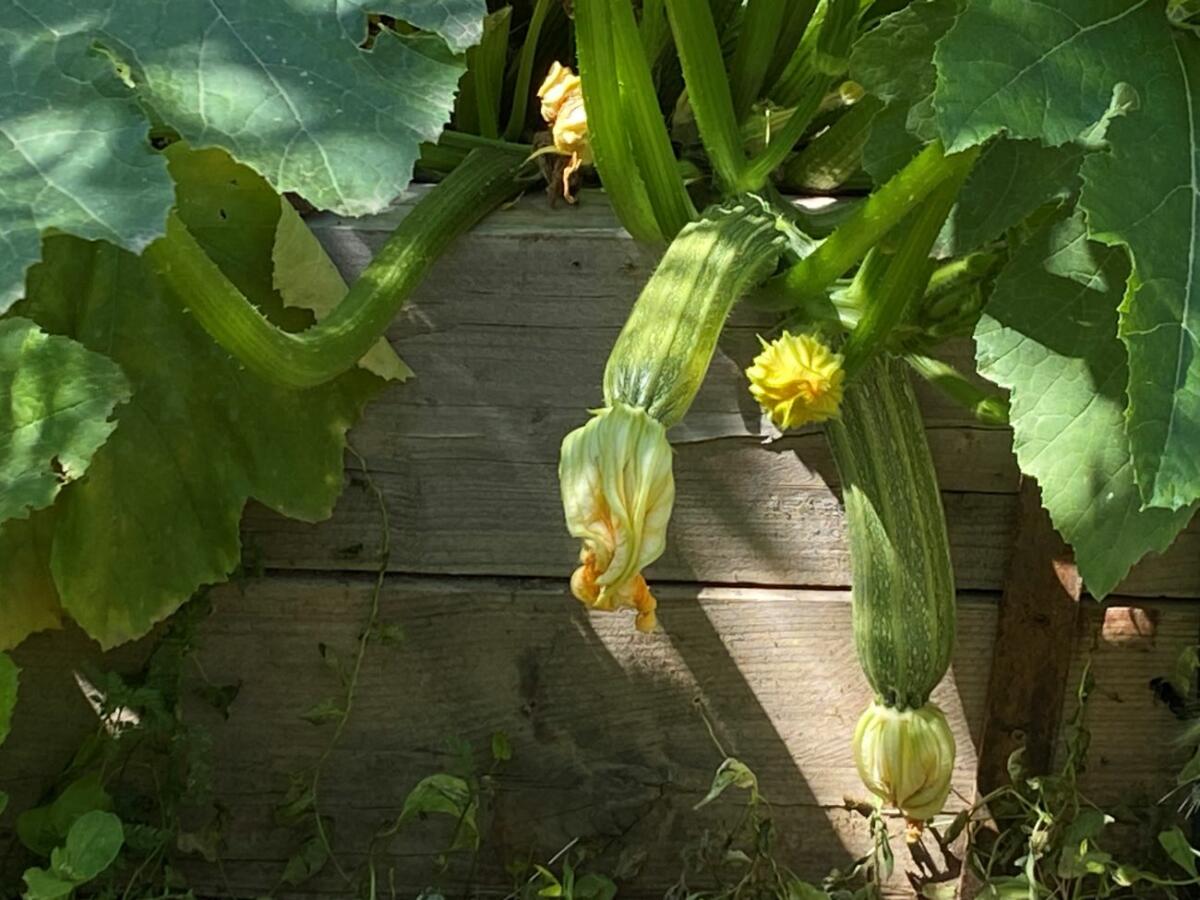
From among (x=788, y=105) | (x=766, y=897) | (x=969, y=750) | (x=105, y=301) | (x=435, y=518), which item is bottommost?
(x=766, y=897)

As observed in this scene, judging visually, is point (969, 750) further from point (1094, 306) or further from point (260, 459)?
point (260, 459)

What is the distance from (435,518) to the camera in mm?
1536

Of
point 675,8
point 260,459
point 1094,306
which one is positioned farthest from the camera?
point 260,459

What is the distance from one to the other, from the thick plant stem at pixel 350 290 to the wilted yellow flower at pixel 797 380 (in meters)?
0.35

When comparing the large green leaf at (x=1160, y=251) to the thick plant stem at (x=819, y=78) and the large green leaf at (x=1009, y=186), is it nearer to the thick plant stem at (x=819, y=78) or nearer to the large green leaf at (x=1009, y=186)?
the large green leaf at (x=1009, y=186)

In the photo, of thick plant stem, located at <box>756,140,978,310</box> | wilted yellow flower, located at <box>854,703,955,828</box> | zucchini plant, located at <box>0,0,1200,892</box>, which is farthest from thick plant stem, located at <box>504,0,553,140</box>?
wilted yellow flower, located at <box>854,703,955,828</box>

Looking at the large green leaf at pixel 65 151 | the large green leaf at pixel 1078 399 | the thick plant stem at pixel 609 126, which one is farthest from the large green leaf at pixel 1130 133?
the large green leaf at pixel 65 151

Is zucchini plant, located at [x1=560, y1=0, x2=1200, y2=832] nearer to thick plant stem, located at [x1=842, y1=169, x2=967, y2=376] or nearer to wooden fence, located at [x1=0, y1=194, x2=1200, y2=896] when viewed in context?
thick plant stem, located at [x1=842, y1=169, x2=967, y2=376]

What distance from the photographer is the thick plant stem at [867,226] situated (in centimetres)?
116

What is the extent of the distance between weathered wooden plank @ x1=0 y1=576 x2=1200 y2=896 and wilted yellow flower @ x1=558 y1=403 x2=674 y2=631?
0.41 meters

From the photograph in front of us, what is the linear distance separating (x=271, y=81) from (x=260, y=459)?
0.48 meters

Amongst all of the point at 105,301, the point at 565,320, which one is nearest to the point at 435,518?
the point at 565,320

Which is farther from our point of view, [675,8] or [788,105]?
[788,105]

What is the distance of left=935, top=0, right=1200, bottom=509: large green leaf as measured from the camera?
40.1 inches
